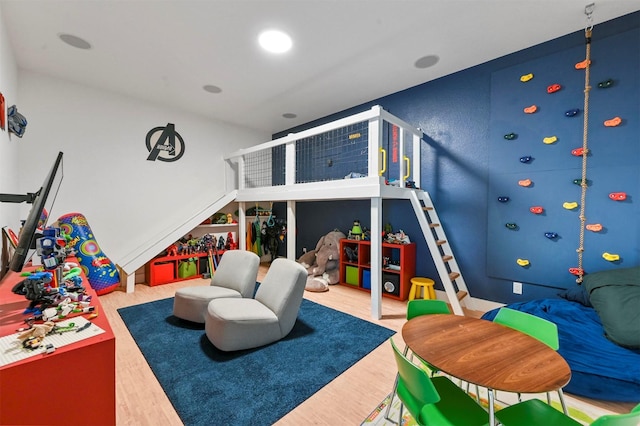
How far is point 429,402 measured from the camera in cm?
109

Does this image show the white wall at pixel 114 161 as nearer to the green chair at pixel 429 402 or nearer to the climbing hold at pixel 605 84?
the green chair at pixel 429 402

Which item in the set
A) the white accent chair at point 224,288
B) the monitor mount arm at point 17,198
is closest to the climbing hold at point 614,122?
the white accent chair at point 224,288

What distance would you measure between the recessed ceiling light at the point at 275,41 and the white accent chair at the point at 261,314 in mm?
2339

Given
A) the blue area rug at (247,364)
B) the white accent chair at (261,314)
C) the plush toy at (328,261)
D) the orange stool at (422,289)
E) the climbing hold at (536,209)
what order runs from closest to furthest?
the blue area rug at (247,364)
the white accent chair at (261,314)
the climbing hold at (536,209)
the orange stool at (422,289)
the plush toy at (328,261)

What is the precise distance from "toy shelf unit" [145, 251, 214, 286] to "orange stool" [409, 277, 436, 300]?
11.4 feet

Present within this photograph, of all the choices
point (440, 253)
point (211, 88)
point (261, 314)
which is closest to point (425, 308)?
point (261, 314)

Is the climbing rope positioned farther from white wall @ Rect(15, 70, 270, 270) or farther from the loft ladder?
white wall @ Rect(15, 70, 270, 270)

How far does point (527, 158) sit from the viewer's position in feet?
9.95

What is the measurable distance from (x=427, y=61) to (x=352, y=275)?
10.4 ft

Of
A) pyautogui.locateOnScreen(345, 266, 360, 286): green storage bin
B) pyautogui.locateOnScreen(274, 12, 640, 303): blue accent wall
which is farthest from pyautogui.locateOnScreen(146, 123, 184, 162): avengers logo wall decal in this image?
pyautogui.locateOnScreen(345, 266, 360, 286): green storage bin

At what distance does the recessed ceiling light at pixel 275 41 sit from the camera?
9.04 ft

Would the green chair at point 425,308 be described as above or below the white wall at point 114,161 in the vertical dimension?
below

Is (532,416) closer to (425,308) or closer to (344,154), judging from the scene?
(425,308)

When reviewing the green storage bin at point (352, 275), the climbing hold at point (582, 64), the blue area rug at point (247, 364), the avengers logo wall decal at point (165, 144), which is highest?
the climbing hold at point (582, 64)
